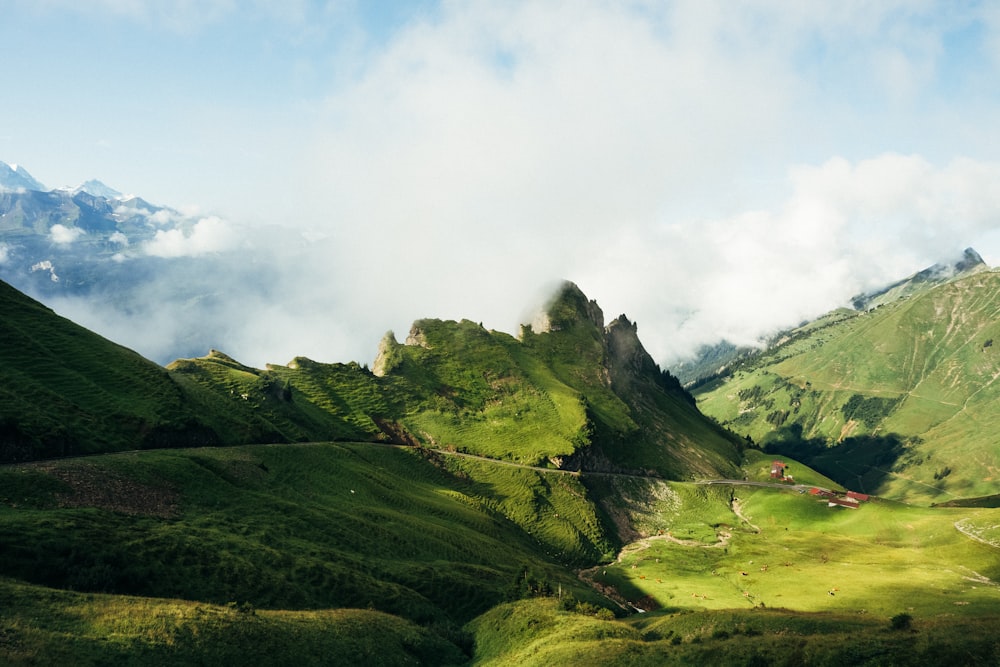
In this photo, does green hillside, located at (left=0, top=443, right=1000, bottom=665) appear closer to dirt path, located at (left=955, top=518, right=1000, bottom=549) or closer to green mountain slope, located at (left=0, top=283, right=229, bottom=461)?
dirt path, located at (left=955, top=518, right=1000, bottom=549)

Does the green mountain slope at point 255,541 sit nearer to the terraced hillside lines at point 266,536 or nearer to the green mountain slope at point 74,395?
the terraced hillside lines at point 266,536

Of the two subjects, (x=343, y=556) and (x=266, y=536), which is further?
(x=343, y=556)

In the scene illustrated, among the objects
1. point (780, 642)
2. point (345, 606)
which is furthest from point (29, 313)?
point (780, 642)

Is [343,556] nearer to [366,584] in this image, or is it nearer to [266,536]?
[366,584]

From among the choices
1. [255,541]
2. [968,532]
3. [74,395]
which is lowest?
[968,532]

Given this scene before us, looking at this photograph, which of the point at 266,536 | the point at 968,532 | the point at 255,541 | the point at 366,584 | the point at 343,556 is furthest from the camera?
the point at 968,532

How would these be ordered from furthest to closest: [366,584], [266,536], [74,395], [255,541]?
[74,395]
[266,536]
[366,584]
[255,541]

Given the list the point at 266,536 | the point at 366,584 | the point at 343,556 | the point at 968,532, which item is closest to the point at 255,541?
the point at 266,536

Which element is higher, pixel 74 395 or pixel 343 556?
pixel 74 395

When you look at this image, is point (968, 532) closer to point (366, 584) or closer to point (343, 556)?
point (366, 584)

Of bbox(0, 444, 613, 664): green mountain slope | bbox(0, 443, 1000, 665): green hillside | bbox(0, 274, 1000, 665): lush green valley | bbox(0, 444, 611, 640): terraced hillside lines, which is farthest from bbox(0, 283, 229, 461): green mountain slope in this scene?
bbox(0, 443, 1000, 665): green hillside

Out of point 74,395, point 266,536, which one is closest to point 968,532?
point 266,536

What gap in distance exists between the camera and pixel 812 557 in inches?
6437

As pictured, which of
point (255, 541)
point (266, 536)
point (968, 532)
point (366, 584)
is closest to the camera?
point (255, 541)
